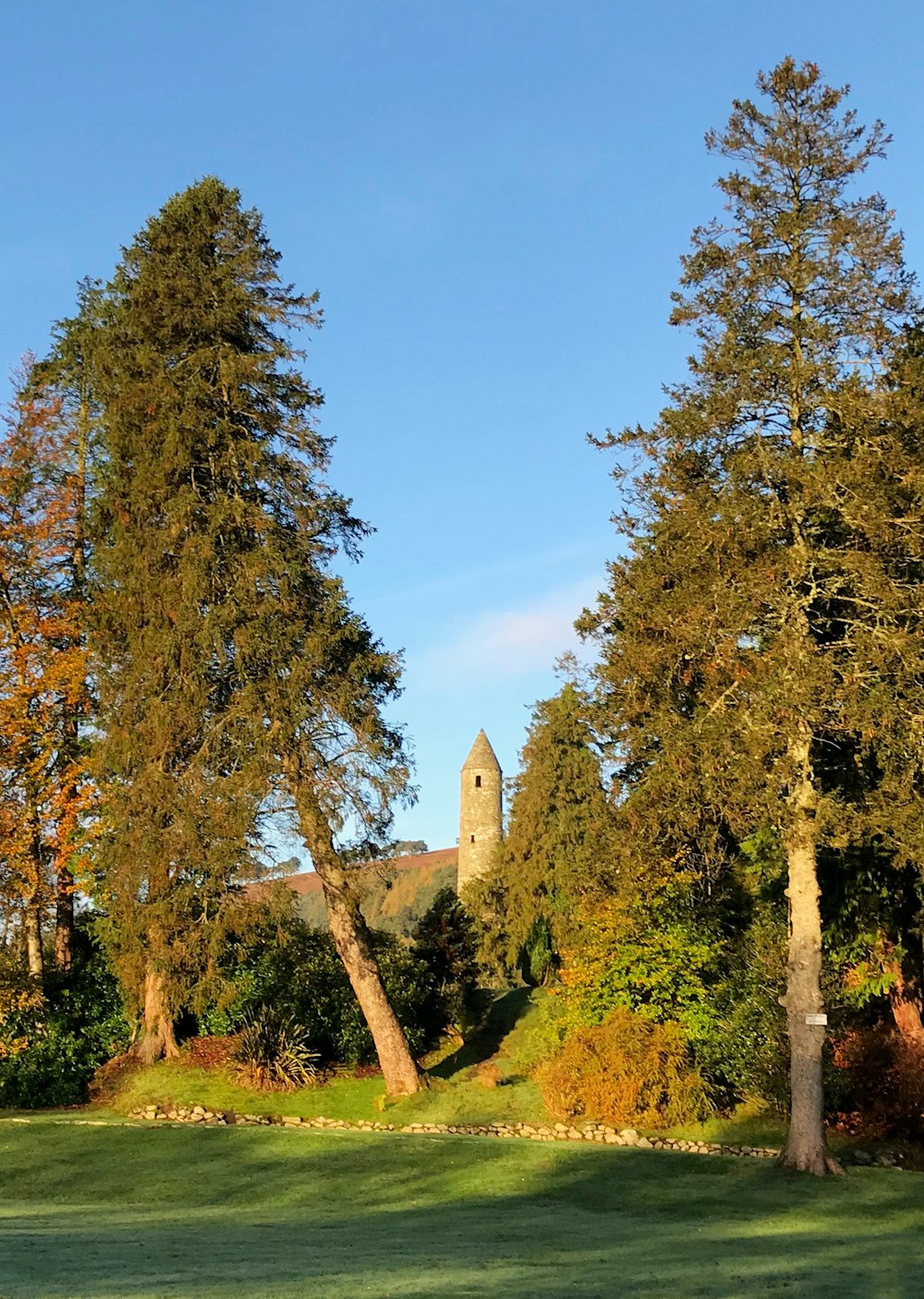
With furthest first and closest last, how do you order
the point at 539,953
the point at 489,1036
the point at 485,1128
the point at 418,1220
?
the point at 539,953, the point at 489,1036, the point at 485,1128, the point at 418,1220

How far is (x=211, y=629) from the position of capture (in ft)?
73.3

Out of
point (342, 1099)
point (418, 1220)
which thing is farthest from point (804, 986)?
point (342, 1099)

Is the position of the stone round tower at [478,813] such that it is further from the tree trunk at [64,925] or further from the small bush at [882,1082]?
the small bush at [882,1082]

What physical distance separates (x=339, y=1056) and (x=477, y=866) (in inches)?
1073

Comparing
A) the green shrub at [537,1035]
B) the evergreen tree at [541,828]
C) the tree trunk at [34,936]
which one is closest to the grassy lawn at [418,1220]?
the tree trunk at [34,936]

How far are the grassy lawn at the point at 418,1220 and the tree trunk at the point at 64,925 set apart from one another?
643cm

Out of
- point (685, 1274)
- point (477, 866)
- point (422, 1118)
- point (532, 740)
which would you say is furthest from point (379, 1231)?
point (477, 866)

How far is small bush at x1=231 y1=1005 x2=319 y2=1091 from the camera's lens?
2325cm

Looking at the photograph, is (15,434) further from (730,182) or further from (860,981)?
(860,981)

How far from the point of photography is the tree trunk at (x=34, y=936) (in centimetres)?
2492

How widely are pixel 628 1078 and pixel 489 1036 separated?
841 centimetres

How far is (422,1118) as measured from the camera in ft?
71.3

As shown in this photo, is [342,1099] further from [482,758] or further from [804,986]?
[482,758]

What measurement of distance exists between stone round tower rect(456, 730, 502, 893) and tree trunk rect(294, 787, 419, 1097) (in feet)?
97.3
